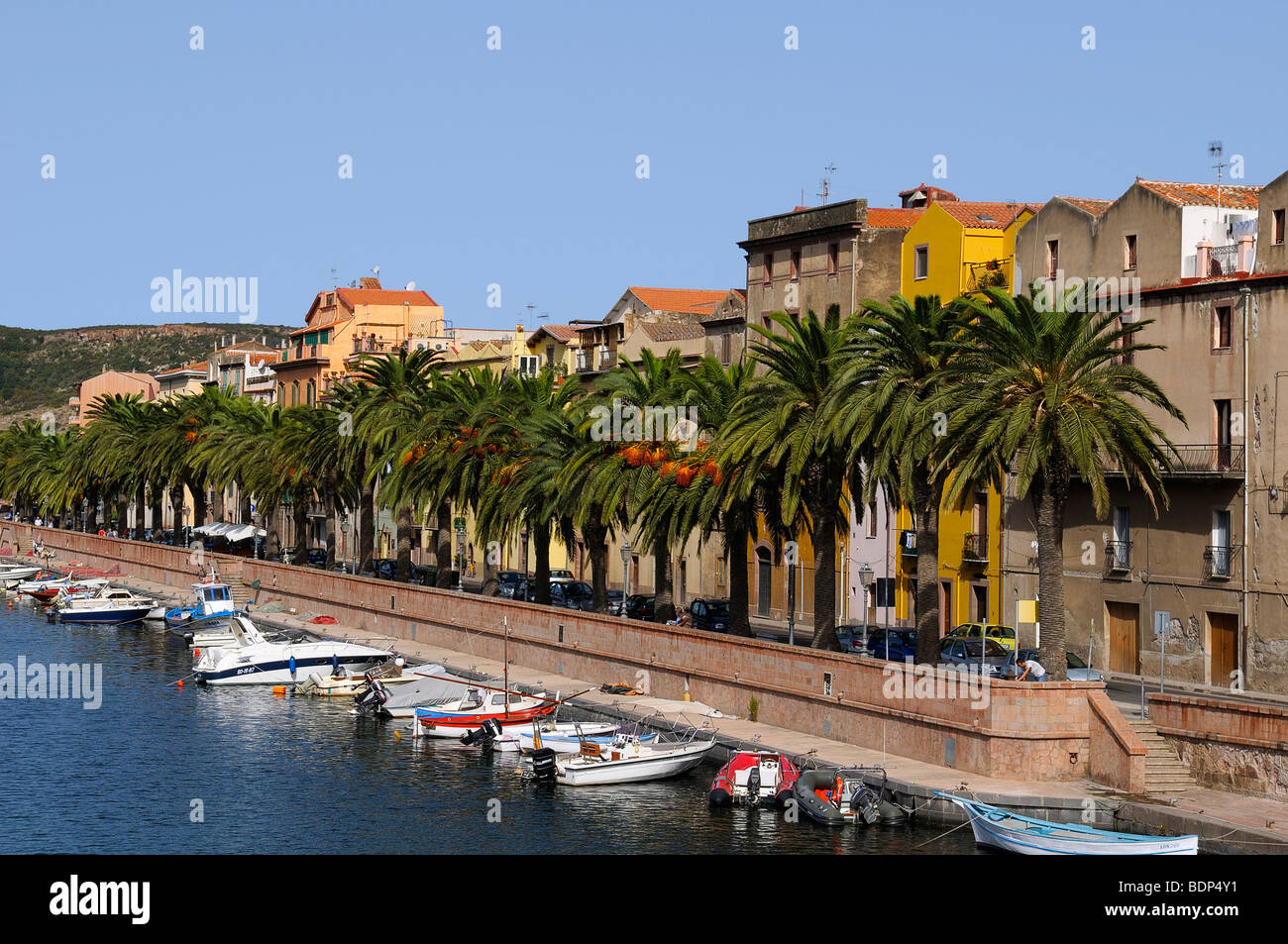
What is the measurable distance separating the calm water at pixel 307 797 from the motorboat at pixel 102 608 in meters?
30.1

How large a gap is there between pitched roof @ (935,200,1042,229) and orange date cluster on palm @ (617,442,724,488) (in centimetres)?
1815

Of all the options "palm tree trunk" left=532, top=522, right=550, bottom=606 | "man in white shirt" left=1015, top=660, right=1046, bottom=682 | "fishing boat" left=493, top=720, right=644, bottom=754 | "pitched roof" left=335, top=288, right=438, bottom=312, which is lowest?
"fishing boat" left=493, top=720, right=644, bottom=754

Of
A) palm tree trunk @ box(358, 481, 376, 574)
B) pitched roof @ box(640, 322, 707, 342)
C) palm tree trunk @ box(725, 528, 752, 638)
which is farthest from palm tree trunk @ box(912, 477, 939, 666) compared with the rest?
pitched roof @ box(640, 322, 707, 342)

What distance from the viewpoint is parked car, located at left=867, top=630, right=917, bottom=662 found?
58.7 metres

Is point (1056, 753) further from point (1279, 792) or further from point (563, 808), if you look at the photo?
point (563, 808)

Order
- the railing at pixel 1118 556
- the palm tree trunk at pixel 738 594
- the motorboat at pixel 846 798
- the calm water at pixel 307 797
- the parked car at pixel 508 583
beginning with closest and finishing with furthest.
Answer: the motorboat at pixel 846 798 → the calm water at pixel 307 797 → the palm tree trunk at pixel 738 594 → the railing at pixel 1118 556 → the parked car at pixel 508 583

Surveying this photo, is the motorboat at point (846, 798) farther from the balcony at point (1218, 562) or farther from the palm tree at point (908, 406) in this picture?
the balcony at point (1218, 562)

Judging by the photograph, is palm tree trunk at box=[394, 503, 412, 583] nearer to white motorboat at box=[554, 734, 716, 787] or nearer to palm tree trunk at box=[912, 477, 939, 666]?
white motorboat at box=[554, 734, 716, 787]

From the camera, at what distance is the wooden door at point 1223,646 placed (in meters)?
55.2

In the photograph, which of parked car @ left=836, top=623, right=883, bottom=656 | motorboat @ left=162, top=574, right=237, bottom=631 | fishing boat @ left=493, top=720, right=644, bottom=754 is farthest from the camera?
motorboat @ left=162, top=574, right=237, bottom=631

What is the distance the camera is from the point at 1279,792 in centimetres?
3650

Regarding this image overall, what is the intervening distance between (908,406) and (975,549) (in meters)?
22.6

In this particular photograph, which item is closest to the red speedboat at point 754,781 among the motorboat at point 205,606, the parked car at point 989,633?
the parked car at point 989,633

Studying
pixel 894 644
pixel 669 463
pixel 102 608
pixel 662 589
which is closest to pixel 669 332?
pixel 102 608
